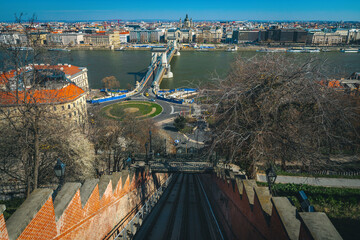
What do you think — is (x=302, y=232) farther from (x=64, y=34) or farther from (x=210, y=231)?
(x=64, y=34)

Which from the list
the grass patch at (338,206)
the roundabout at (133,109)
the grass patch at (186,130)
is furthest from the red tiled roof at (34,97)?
the roundabout at (133,109)

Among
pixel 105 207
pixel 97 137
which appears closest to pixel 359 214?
pixel 105 207

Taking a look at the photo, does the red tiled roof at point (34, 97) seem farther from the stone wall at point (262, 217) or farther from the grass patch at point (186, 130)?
the grass patch at point (186, 130)

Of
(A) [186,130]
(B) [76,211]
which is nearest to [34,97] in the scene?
(B) [76,211]

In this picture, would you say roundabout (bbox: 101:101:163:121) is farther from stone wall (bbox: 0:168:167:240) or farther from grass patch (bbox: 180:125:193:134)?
stone wall (bbox: 0:168:167:240)

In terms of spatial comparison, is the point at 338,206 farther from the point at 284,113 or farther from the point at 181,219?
the point at 181,219

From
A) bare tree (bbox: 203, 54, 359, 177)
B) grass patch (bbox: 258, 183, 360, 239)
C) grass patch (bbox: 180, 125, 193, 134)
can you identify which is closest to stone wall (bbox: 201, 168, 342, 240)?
grass patch (bbox: 258, 183, 360, 239)
